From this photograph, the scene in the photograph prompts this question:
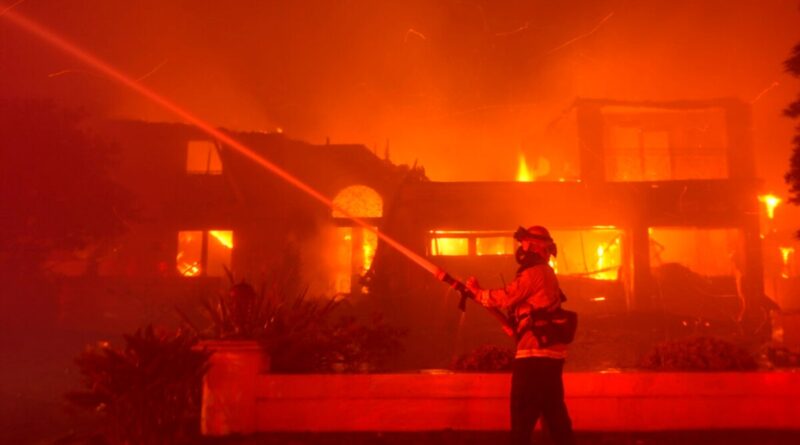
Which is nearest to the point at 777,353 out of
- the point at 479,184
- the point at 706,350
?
the point at 706,350

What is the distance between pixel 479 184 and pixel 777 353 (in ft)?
48.5

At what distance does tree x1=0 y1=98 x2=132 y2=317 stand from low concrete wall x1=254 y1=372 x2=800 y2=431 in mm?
15727

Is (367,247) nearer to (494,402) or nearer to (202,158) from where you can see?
(202,158)

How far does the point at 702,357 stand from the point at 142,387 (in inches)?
206

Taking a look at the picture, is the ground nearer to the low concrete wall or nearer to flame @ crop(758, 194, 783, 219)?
the low concrete wall

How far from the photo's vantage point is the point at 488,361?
6.39m

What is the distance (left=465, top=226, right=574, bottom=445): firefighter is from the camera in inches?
187

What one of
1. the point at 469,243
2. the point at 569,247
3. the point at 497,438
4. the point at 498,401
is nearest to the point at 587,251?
the point at 569,247

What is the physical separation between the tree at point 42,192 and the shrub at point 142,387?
15027 mm

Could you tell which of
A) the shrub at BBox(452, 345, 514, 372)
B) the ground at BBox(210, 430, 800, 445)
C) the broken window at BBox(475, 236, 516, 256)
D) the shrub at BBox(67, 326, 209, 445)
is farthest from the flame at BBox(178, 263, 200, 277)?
the shrub at BBox(452, 345, 514, 372)

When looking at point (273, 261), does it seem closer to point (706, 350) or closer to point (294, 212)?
point (294, 212)

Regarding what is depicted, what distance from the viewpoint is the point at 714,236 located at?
2344 cm

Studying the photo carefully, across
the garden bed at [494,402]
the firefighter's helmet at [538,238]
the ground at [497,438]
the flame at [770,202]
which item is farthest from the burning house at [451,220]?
the firefighter's helmet at [538,238]

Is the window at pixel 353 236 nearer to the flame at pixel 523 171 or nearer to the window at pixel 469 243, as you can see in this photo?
the window at pixel 469 243
